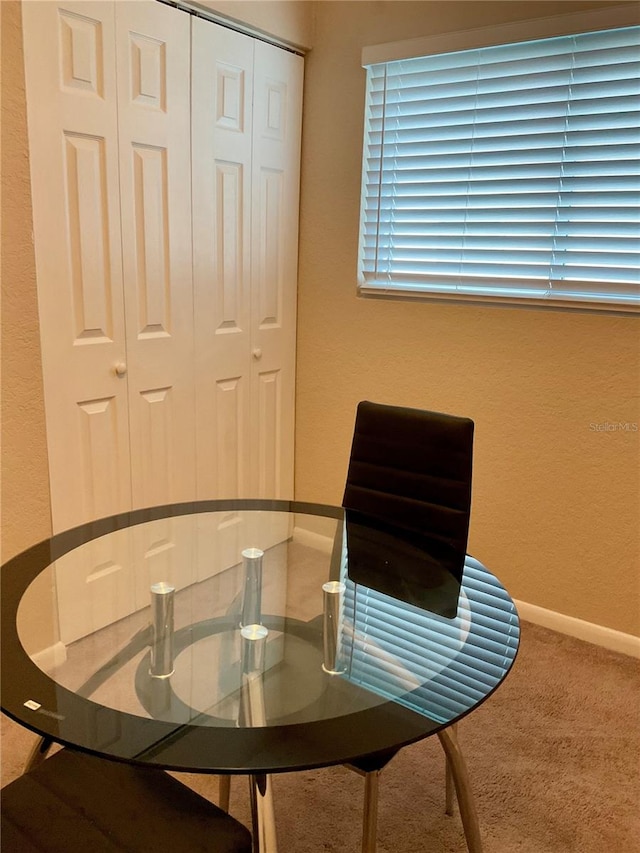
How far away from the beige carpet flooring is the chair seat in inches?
22.9

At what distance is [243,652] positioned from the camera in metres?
1.29

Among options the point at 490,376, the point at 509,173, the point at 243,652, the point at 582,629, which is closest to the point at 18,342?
the point at 243,652

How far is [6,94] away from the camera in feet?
6.01

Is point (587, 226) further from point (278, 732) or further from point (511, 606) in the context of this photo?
point (278, 732)

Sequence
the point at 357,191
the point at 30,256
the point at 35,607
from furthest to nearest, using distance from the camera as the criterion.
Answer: the point at 357,191 < the point at 30,256 < the point at 35,607

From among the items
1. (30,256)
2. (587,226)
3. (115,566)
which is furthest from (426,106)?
(115,566)

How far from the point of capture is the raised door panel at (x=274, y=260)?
107 inches

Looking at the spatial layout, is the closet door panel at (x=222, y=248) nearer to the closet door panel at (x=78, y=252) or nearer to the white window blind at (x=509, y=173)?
the closet door panel at (x=78, y=252)

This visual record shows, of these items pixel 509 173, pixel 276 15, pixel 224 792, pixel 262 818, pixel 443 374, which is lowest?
pixel 224 792

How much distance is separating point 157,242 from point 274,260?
649 mm

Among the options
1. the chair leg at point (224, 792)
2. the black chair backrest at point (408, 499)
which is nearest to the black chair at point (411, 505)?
the black chair backrest at point (408, 499)

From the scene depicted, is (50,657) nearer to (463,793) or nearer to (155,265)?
(463,793)

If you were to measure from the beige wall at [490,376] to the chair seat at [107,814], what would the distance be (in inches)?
68.1

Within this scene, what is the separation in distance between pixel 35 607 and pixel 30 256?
1078 millimetres
